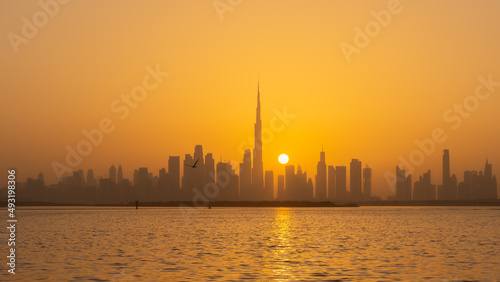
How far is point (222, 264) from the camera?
1953 inches

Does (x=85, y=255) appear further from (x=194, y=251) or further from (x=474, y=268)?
(x=474, y=268)

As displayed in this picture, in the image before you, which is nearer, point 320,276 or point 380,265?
point 320,276

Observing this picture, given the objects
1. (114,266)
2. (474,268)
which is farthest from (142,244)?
(474,268)

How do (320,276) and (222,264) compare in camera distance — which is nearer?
(320,276)

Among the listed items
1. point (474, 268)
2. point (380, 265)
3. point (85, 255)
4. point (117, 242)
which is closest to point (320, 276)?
point (380, 265)

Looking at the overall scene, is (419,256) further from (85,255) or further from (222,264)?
(85,255)

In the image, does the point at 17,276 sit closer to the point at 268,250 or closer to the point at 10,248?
the point at 10,248

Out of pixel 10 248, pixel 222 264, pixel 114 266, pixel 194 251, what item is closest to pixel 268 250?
pixel 194 251

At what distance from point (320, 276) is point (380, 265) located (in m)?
8.74

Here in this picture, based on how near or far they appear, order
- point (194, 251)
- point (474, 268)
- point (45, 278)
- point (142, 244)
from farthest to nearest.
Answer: point (142, 244)
point (194, 251)
point (474, 268)
point (45, 278)

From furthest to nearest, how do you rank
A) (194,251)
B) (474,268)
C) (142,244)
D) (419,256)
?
1. (142,244)
2. (194,251)
3. (419,256)
4. (474,268)

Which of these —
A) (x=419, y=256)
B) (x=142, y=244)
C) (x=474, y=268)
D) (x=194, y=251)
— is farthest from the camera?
(x=142, y=244)

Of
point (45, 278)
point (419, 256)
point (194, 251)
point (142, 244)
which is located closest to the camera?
point (45, 278)

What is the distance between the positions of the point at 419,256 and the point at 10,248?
4008 centimetres
